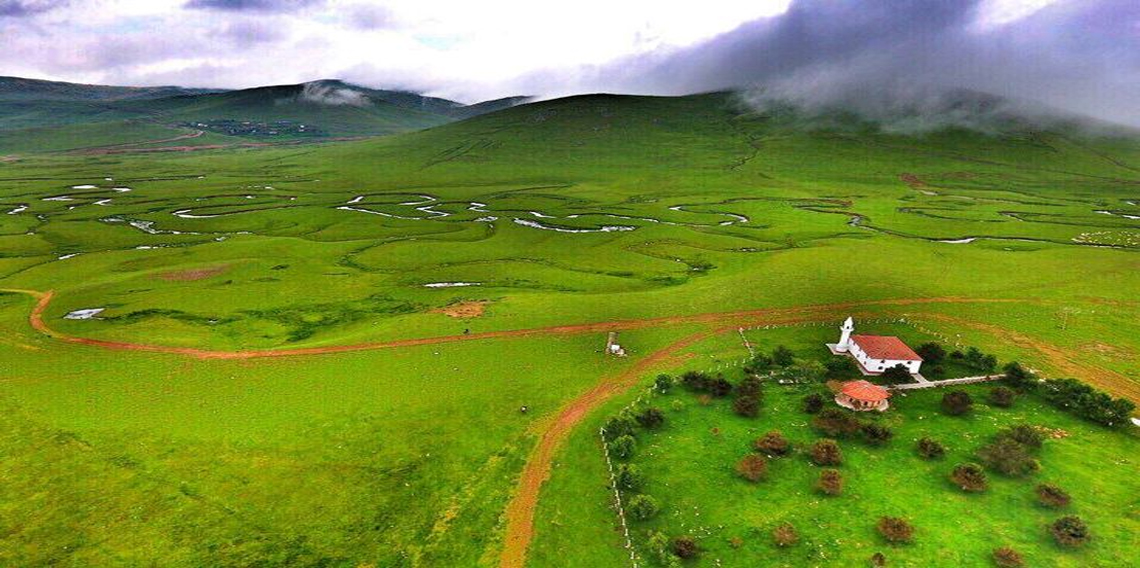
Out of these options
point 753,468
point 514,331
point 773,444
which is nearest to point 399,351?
point 514,331

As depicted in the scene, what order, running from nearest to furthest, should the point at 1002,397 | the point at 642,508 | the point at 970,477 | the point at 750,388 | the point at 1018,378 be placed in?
the point at 642,508 → the point at 970,477 → the point at 1002,397 → the point at 750,388 → the point at 1018,378

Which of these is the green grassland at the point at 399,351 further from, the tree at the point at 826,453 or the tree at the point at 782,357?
the tree at the point at 782,357

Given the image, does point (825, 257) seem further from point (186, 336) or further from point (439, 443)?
point (186, 336)

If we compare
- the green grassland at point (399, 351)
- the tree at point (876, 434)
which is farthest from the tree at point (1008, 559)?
the tree at point (876, 434)

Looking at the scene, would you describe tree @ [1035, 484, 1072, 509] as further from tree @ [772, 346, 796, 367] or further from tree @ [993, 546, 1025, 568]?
tree @ [772, 346, 796, 367]

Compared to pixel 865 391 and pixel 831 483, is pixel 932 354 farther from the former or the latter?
pixel 831 483

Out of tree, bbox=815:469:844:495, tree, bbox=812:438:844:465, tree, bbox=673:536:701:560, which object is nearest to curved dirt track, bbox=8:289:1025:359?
tree, bbox=812:438:844:465
